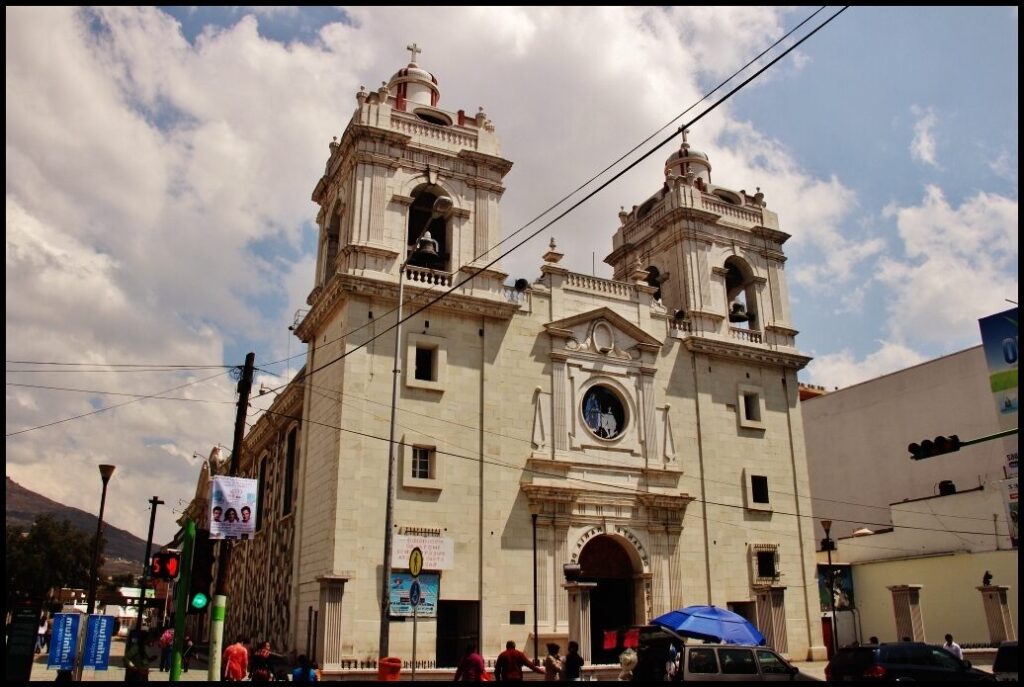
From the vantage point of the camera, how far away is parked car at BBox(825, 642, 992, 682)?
18.1 metres

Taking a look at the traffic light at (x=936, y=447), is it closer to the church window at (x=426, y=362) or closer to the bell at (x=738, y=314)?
the church window at (x=426, y=362)

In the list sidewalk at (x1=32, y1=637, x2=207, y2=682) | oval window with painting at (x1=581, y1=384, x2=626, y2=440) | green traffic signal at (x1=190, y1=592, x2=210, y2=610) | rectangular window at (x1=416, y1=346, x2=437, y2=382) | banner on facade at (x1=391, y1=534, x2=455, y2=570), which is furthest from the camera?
oval window with painting at (x1=581, y1=384, x2=626, y2=440)

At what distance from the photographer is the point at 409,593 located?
26.9 meters

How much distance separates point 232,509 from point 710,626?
1277cm

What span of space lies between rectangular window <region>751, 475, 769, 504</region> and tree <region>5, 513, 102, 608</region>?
2252 inches

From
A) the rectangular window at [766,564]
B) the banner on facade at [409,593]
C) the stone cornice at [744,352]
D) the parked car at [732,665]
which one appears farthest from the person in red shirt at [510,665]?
the stone cornice at [744,352]

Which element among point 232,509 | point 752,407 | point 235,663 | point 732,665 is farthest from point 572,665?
point 752,407

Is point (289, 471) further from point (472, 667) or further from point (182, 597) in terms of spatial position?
point (472, 667)

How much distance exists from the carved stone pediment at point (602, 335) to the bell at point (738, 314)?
17.7 feet

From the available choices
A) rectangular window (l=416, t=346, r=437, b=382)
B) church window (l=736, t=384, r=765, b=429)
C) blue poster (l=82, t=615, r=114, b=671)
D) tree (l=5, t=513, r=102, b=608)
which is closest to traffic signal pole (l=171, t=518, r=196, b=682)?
blue poster (l=82, t=615, r=114, b=671)

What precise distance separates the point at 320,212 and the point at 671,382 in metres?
16.7

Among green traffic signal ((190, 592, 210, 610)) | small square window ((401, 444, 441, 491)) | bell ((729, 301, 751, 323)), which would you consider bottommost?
green traffic signal ((190, 592, 210, 610))

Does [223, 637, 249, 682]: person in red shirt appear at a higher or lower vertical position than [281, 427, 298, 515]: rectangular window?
lower

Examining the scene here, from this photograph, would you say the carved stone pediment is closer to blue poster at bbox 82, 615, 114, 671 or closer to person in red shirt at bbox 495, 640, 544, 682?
person in red shirt at bbox 495, 640, 544, 682
